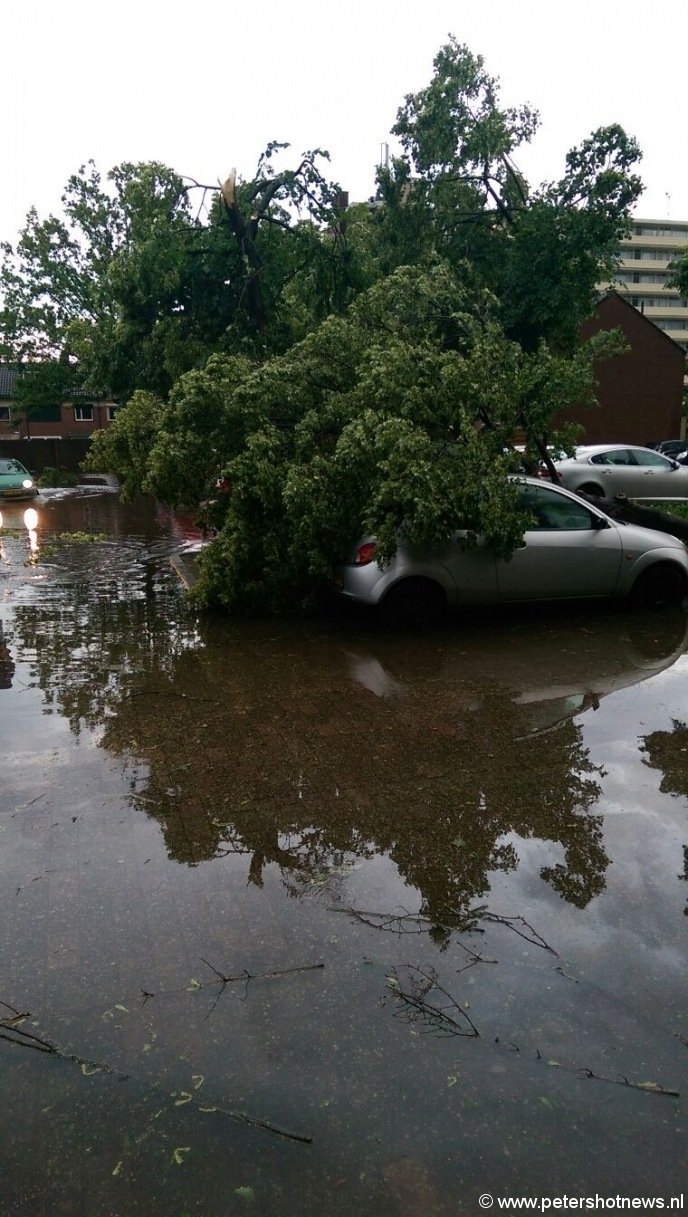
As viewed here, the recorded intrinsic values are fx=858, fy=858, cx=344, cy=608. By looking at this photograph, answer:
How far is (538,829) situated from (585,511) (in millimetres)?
5324

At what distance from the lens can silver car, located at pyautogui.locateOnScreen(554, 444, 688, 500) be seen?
1817 centimetres

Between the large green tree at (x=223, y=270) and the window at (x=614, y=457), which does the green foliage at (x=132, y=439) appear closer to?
the large green tree at (x=223, y=270)

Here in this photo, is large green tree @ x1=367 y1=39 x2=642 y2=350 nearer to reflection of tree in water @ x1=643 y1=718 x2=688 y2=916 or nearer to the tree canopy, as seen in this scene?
the tree canopy

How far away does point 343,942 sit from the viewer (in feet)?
11.8

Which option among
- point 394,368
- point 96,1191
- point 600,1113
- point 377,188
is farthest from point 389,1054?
point 377,188

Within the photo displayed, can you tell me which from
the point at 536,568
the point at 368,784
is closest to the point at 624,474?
the point at 536,568

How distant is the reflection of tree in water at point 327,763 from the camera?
4.38 m

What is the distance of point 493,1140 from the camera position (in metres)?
2.59

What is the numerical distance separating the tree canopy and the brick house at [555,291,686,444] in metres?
25.5

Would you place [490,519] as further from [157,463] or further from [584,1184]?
[584,1184]

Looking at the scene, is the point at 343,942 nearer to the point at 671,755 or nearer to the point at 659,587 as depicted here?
the point at 671,755

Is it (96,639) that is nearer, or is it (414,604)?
(414,604)

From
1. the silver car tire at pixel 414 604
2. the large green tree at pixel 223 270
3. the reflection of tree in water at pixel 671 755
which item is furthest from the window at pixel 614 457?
the reflection of tree in water at pixel 671 755

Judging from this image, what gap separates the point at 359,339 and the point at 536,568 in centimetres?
317
